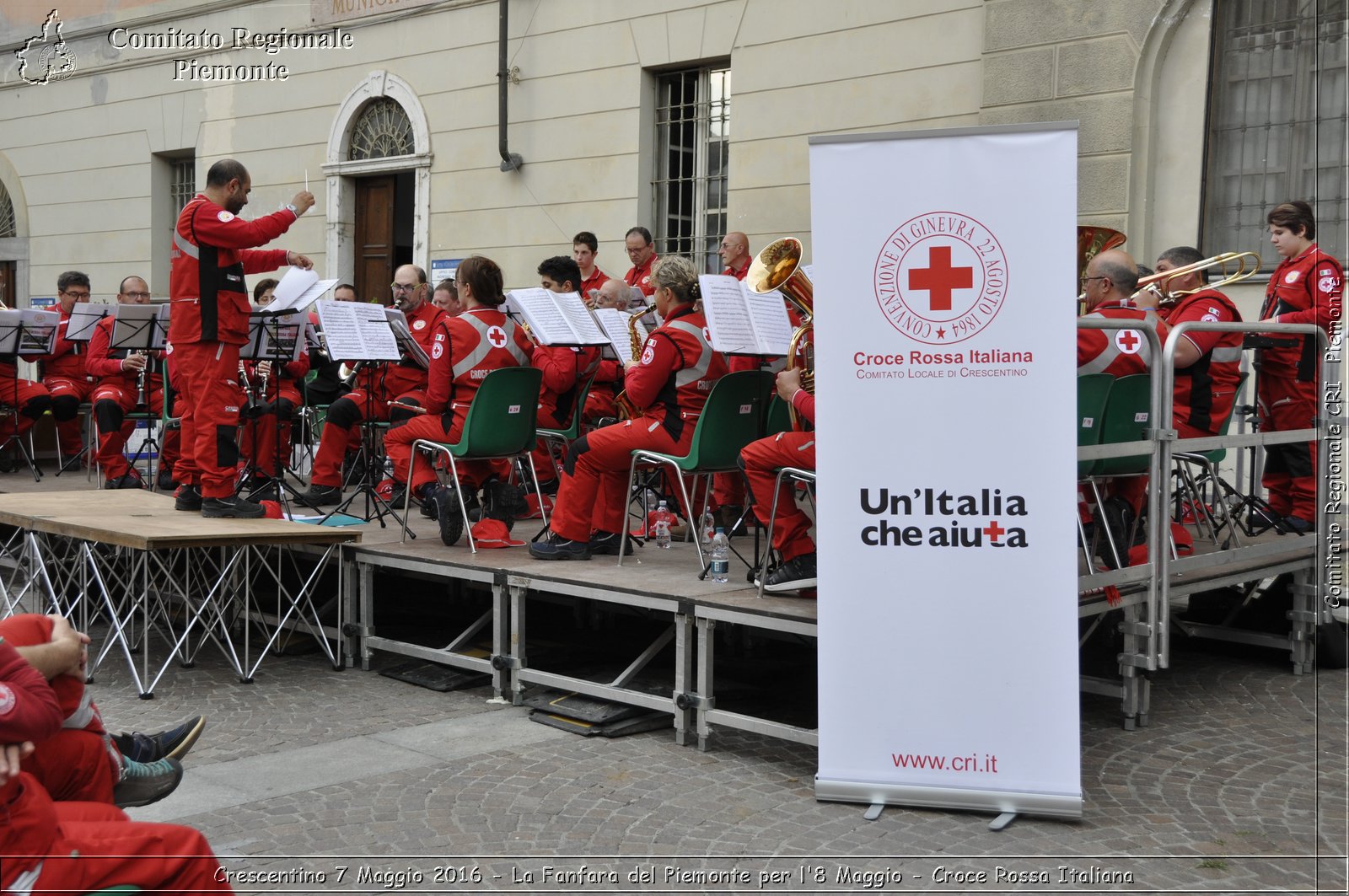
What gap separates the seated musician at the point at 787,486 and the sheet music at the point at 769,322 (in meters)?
0.33

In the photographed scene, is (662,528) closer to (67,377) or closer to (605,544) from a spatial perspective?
(605,544)

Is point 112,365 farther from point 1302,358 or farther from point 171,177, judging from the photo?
point 171,177

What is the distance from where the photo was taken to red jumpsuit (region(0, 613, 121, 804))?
360 cm

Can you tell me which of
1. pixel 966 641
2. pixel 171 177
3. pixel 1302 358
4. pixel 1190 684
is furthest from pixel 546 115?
pixel 966 641

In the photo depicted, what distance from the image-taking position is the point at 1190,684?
7023mm

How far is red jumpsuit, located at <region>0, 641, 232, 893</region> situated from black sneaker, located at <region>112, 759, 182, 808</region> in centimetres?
122

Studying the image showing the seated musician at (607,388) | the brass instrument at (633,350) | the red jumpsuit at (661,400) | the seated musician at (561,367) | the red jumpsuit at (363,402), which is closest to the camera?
the red jumpsuit at (661,400)

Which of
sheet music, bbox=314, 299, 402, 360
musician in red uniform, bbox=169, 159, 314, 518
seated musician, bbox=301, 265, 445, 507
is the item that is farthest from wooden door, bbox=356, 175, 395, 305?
musician in red uniform, bbox=169, 159, 314, 518

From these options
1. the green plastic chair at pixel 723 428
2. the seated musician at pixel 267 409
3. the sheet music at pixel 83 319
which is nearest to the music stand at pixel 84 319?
the sheet music at pixel 83 319

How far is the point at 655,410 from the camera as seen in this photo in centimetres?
683

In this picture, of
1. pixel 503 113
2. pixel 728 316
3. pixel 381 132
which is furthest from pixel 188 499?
pixel 381 132

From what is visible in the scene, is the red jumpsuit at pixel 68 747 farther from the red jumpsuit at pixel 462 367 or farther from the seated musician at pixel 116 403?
the seated musician at pixel 116 403

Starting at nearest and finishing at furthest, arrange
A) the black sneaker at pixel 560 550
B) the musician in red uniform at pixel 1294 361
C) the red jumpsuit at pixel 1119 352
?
the red jumpsuit at pixel 1119 352
the black sneaker at pixel 560 550
the musician in red uniform at pixel 1294 361

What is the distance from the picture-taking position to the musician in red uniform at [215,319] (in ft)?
23.8
